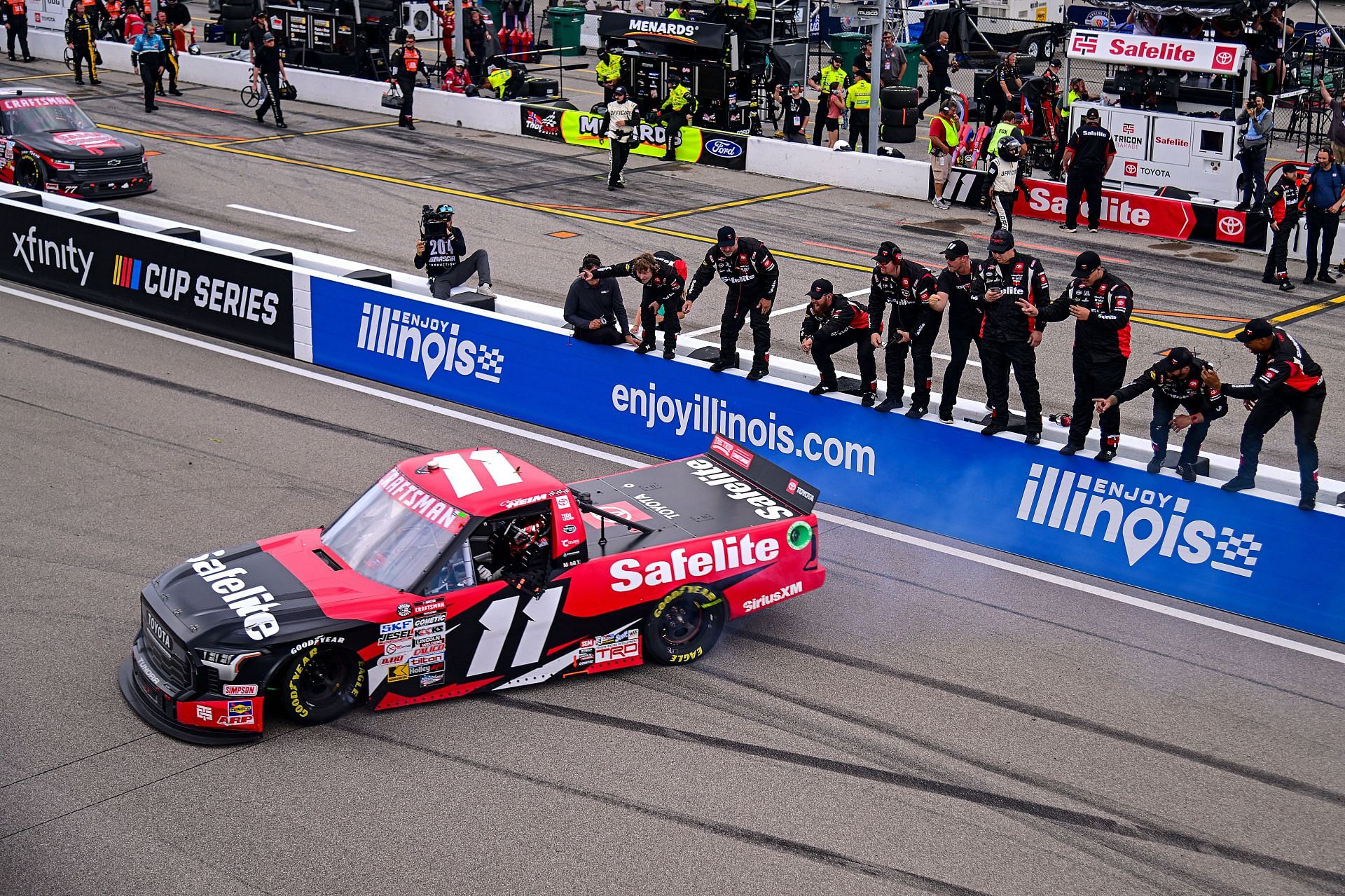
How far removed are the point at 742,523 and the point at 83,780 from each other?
471 centimetres

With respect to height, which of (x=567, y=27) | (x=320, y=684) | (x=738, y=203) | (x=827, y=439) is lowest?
(x=320, y=684)

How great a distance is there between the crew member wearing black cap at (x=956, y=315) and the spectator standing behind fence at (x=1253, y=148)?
12738 millimetres

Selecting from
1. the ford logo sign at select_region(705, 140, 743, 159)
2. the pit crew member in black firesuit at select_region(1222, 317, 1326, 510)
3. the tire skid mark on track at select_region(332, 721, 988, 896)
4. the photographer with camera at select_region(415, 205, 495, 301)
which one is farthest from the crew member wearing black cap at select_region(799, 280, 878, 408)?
the ford logo sign at select_region(705, 140, 743, 159)

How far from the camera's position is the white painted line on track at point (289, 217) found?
22.5 m

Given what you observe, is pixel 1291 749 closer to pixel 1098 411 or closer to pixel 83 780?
pixel 1098 411

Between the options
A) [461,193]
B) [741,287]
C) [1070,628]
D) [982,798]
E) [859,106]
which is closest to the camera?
[982,798]

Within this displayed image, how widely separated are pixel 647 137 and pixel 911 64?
9368 mm

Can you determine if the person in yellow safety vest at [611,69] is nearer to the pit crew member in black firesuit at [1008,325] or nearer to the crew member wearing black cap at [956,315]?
the crew member wearing black cap at [956,315]

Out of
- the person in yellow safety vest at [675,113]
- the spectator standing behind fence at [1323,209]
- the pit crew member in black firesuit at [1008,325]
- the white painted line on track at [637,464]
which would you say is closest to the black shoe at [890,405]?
the pit crew member in black firesuit at [1008,325]

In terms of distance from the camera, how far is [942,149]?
24.6 m

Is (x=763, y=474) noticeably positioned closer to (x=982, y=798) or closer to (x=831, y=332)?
(x=831, y=332)

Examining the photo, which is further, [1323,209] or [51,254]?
[1323,209]

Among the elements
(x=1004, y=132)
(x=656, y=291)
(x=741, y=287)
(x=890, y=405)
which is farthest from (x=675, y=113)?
(x=890, y=405)

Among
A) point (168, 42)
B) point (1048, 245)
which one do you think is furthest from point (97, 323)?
point (168, 42)
